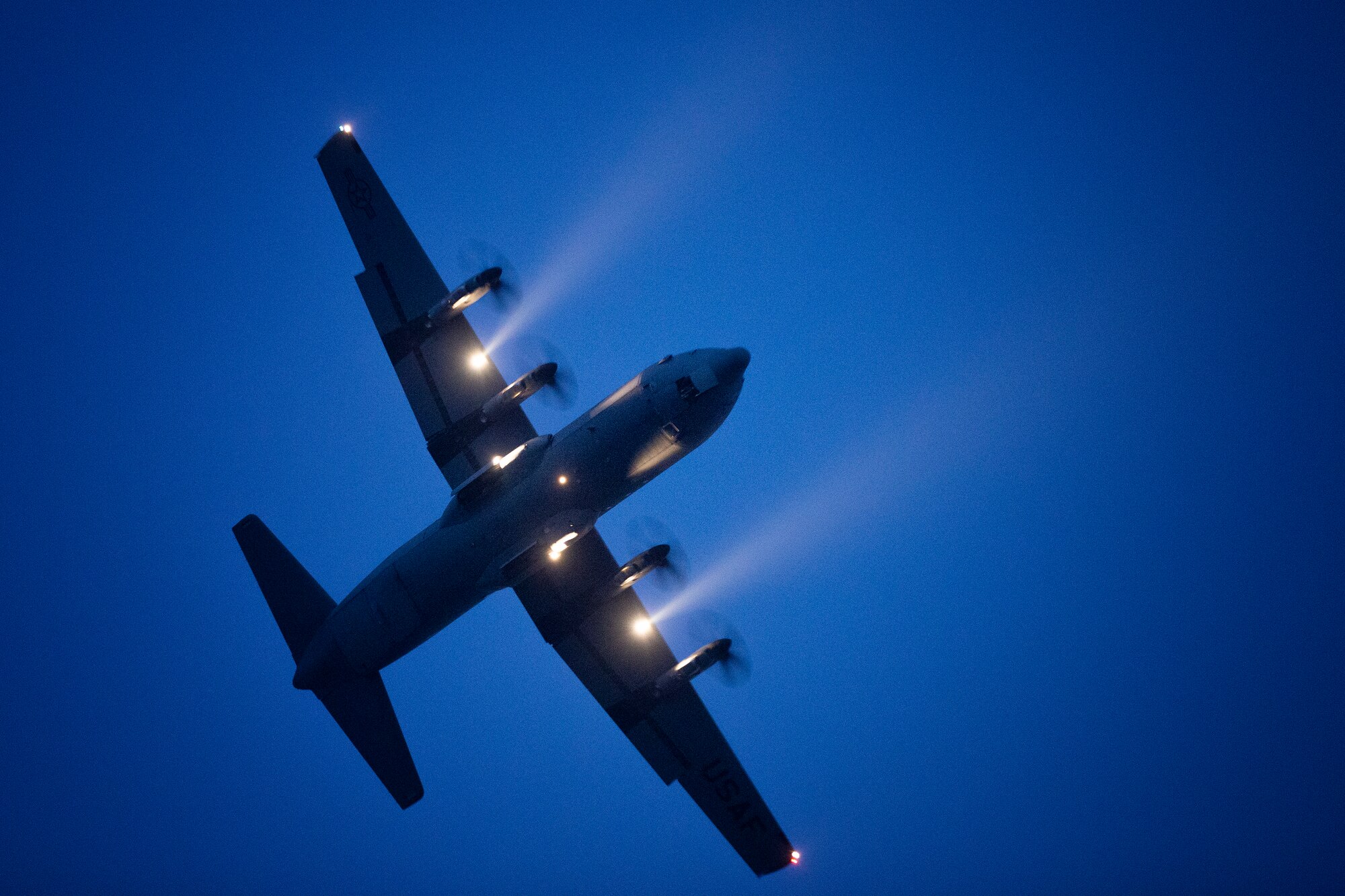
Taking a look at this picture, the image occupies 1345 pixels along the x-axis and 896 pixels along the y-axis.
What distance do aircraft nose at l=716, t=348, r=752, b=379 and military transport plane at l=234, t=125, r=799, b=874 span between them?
0.09 m

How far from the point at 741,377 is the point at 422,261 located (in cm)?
1170

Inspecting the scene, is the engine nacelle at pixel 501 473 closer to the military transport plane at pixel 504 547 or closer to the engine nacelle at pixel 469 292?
the military transport plane at pixel 504 547

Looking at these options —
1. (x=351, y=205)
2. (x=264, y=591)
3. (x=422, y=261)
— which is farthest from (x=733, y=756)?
(x=351, y=205)

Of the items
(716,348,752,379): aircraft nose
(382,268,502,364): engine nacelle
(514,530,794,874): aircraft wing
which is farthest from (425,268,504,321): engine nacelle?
(514,530,794,874): aircraft wing

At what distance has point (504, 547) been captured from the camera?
→ 28891 mm

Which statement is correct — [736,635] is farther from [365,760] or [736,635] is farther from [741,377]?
[365,760]

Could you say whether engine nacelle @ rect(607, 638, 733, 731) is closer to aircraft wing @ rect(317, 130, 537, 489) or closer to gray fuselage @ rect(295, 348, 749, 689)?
gray fuselage @ rect(295, 348, 749, 689)

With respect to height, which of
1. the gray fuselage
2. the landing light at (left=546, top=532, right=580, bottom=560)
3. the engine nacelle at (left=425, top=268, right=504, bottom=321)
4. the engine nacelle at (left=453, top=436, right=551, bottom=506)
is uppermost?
the engine nacelle at (left=425, top=268, right=504, bottom=321)

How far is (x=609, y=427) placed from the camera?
91.8 feet

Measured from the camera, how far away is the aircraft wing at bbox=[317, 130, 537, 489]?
30.0 metres

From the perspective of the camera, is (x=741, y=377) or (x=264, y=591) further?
(x=264, y=591)

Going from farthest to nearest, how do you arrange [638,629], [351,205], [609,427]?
[638,629]
[351,205]
[609,427]

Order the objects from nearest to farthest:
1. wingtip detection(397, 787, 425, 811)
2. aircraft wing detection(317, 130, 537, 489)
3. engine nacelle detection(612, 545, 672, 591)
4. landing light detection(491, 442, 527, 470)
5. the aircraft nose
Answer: the aircraft nose, landing light detection(491, 442, 527, 470), engine nacelle detection(612, 545, 672, 591), aircraft wing detection(317, 130, 537, 489), wingtip detection(397, 787, 425, 811)

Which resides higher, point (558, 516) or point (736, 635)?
point (558, 516)
